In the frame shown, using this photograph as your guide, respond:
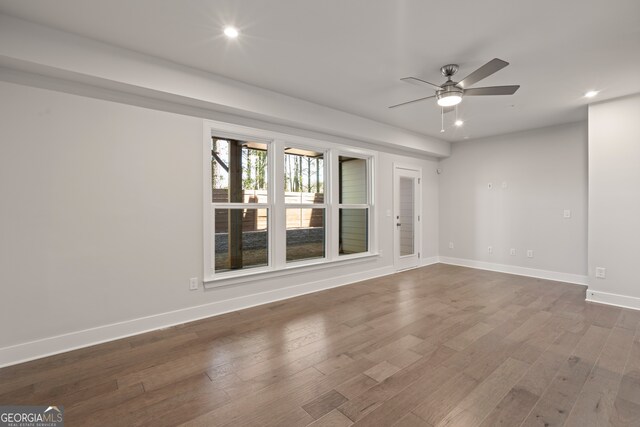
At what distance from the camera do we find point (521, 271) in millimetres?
5492

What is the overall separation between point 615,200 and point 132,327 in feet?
19.5

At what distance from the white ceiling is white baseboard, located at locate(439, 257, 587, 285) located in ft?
9.65

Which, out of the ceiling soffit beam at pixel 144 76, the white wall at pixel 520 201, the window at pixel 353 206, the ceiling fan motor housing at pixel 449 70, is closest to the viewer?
the ceiling soffit beam at pixel 144 76

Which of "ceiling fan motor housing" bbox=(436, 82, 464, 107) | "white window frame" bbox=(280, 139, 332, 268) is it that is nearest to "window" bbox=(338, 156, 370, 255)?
"white window frame" bbox=(280, 139, 332, 268)

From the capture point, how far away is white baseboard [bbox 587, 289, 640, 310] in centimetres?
369

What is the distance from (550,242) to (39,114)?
7.17 meters

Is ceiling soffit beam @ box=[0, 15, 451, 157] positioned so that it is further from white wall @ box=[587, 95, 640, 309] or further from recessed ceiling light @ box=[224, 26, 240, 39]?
white wall @ box=[587, 95, 640, 309]

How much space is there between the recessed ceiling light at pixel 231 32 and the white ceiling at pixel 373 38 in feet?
0.25

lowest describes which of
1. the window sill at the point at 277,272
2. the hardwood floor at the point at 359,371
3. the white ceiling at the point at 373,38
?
the hardwood floor at the point at 359,371

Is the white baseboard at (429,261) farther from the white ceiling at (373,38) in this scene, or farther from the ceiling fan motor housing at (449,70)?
the ceiling fan motor housing at (449,70)

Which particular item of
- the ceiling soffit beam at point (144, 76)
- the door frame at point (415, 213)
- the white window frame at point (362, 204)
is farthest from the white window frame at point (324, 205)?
the door frame at point (415, 213)

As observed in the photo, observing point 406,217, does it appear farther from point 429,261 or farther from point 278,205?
point 278,205

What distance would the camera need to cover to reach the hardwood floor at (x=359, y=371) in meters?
1.82

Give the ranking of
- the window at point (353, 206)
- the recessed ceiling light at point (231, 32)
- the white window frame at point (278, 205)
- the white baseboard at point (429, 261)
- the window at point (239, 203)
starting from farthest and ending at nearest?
the white baseboard at point (429, 261)
the window at point (353, 206)
the window at point (239, 203)
the white window frame at point (278, 205)
the recessed ceiling light at point (231, 32)
